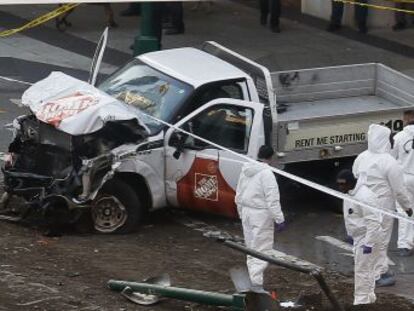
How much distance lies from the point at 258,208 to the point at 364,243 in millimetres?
1068

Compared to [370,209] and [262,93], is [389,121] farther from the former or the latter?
[370,209]

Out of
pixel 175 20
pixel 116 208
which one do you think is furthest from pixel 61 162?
pixel 175 20

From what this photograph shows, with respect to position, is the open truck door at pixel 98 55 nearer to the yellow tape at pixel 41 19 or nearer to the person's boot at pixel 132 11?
the yellow tape at pixel 41 19

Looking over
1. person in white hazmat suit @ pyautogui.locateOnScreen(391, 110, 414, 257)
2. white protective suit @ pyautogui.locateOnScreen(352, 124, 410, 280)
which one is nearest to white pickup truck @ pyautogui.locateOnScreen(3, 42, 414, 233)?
person in white hazmat suit @ pyautogui.locateOnScreen(391, 110, 414, 257)

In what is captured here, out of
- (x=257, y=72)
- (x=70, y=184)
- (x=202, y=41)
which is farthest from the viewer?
(x=202, y=41)

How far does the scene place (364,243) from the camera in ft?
34.9

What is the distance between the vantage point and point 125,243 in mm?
12398

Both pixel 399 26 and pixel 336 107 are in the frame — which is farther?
pixel 399 26

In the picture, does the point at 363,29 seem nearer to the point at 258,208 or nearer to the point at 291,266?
the point at 258,208

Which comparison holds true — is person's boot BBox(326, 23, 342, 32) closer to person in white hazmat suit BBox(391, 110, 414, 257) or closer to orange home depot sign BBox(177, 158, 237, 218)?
person in white hazmat suit BBox(391, 110, 414, 257)

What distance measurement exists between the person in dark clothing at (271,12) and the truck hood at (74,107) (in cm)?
1047

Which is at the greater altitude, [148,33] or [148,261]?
[148,33]

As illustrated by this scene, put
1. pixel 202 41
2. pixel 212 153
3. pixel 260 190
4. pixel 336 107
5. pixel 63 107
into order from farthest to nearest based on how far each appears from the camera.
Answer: pixel 202 41
pixel 336 107
pixel 212 153
pixel 63 107
pixel 260 190

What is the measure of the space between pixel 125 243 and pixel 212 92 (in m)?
2.16
